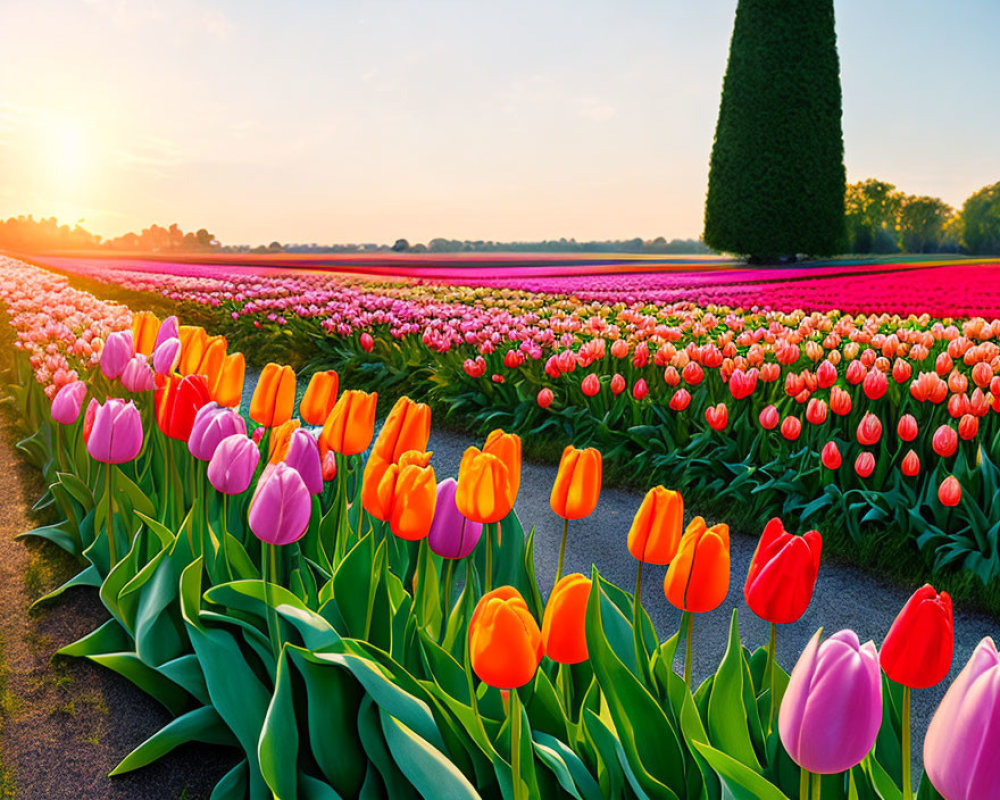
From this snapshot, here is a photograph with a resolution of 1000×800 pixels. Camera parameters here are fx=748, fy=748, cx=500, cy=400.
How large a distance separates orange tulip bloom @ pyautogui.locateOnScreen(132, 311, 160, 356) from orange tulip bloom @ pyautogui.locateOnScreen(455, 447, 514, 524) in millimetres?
2140

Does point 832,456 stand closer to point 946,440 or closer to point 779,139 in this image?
point 946,440

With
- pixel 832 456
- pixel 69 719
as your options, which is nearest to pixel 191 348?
pixel 69 719

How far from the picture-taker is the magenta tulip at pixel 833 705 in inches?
36.1

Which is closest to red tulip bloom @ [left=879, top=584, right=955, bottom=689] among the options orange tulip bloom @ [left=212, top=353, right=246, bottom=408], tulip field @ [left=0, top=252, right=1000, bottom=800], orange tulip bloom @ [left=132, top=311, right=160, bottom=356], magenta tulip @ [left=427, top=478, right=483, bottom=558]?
tulip field @ [left=0, top=252, right=1000, bottom=800]

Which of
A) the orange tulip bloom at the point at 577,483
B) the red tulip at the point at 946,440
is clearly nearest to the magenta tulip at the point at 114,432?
the orange tulip bloom at the point at 577,483

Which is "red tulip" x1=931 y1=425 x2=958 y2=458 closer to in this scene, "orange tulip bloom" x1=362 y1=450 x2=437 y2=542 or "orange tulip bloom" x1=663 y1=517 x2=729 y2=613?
"orange tulip bloom" x1=663 y1=517 x2=729 y2=613

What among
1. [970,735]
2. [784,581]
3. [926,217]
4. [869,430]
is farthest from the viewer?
[926,217]

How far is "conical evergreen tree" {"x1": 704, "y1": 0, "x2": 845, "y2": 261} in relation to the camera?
23438mm

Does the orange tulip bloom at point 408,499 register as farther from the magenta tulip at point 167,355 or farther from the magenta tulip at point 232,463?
the magenta tulip at point 167,355

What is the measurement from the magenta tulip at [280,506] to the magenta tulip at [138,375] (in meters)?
1.44

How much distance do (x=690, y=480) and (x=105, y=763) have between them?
131 inches

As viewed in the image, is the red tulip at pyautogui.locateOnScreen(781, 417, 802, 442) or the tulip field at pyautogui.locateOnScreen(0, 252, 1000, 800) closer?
the tulip field at pyautogui.locateOnScreen(0, 252, 1000, 800)

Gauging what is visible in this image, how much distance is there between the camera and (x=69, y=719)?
2137 millimetres

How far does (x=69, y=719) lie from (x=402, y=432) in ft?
4.30
